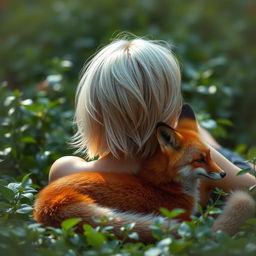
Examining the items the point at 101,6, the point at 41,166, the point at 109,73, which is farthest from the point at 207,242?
the point at 101,6

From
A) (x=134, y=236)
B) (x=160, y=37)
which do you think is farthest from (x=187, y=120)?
(x=160, y=37)

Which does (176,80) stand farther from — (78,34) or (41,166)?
(78,34)

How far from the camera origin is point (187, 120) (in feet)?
10.2

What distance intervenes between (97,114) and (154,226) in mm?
787

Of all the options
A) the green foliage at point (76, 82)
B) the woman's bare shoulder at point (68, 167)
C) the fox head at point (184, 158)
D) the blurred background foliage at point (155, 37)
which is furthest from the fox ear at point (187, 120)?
the blurred background foliage at point (155, 37)

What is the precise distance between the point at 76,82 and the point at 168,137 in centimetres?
323

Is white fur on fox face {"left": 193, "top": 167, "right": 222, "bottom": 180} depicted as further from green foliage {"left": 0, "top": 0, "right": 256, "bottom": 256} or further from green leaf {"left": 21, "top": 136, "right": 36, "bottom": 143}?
green leaf {"left": 21, "top": 136, "right": 36, "bottom": 143}

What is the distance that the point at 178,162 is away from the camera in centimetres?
277

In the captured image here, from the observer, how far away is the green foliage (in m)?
2.32

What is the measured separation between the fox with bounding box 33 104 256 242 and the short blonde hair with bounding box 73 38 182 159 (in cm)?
12

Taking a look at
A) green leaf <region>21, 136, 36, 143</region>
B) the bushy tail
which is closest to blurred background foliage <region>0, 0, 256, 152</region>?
green leaf <region>21, 136, 36, 143</region>

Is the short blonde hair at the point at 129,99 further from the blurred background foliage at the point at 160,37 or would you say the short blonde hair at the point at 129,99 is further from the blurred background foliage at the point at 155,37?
the blurred background foliage at the point at 160,37

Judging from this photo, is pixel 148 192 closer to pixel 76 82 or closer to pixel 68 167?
pixel 68 167

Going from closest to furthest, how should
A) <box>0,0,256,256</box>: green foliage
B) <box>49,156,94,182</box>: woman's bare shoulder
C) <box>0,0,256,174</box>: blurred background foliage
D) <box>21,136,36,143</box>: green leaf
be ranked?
<box>0,0,256,256</box>: green foliage
<box>49,156,94,182</box>: woman's bare shoulder
<box>21,136,36,143</box>: green leaf
<box>0,0,256,174</box>: blurred background foliage
